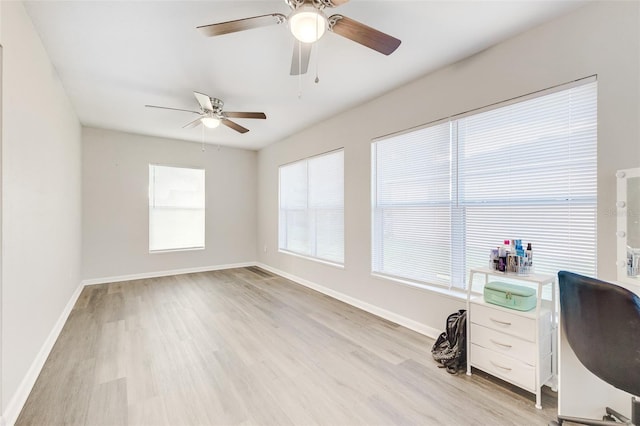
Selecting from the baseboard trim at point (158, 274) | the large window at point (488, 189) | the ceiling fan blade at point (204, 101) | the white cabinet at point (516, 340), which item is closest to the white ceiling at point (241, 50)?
the ceiling fan blade at point (204, 101)

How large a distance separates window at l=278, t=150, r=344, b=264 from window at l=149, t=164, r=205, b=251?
1.81m

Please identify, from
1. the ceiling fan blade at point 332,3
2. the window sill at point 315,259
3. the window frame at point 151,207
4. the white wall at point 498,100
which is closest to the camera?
→ the ceiling fan blade at point 332,3

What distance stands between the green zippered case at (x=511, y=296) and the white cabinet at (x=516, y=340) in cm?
4

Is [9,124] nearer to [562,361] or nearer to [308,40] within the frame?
[308,40]

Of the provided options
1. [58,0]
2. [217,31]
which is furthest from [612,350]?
[58,0]

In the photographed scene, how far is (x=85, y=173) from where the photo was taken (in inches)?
189

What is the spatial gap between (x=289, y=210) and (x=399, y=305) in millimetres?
2967

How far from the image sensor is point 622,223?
175 cm

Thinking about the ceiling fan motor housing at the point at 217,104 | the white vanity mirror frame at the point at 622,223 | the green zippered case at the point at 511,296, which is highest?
the ceiling fan motor housing at the point at 217,104

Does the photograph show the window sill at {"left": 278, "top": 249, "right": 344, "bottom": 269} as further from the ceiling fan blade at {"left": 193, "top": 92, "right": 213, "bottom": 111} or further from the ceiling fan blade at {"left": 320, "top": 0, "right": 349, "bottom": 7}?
the ceiling fan blade at {"left": 320, "top": 0, "right": 349, "bottom": 7}

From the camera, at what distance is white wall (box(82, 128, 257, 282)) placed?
4887 mm

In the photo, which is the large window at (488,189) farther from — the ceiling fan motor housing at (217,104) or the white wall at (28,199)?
the white wall at (28,199)

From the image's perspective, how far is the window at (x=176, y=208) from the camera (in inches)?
216

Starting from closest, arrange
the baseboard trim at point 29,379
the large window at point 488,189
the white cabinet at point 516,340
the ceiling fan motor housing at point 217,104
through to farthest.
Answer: the baseboard trim at point 29,379, the white cabinet at point 516,340, the large window at point 488,189, the ceiling fan motor housing at point 217,104
